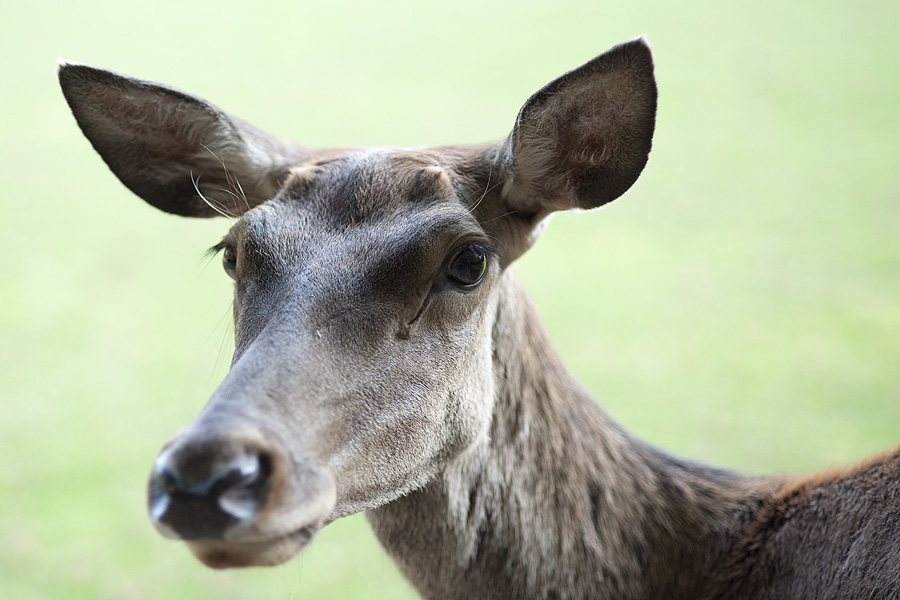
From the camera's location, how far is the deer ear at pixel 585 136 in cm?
291

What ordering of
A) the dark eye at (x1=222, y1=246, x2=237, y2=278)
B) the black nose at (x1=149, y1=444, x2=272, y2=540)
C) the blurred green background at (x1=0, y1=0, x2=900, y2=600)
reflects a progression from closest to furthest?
the black nose at (x1=149, y1=444, x2=272, y2=540)
the dark eye at (x1=222, y1=246, x2=237, y2=278)
the blurred green background at (x1=0, y1=0, x2=900, y2=600)

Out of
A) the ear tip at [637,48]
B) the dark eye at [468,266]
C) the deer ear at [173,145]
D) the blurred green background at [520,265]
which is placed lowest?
the dark eye at [468,266]

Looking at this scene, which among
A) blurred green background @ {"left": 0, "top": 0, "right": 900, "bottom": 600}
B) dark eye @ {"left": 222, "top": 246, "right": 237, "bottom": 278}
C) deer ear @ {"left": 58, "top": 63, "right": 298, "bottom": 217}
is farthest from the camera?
blurred green background @ {"left": 0, "top": 0, "right": 900, "bottom": 600}

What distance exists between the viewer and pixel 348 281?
9.04 ft

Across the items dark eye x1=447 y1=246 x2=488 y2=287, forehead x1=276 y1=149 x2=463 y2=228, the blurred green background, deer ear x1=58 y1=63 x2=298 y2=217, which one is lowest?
dark eye x1=447 y1=246 x2=488 y2=287

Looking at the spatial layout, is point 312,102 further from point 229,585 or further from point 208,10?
point 229,585

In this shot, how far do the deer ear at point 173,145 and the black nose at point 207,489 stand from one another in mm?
1488

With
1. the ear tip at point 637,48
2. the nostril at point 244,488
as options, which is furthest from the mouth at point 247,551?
the ear tip at point 637,48

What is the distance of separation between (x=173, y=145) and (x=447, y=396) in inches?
67.5

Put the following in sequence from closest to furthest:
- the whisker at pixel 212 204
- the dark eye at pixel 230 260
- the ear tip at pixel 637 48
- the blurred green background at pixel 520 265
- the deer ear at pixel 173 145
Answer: the ear tip at pixel 637 48
the dark eye at pixel 230 260
the deer ear at pixel 173 145
the whisker at pixel 212 204
the blurred green background at pixel 520 265

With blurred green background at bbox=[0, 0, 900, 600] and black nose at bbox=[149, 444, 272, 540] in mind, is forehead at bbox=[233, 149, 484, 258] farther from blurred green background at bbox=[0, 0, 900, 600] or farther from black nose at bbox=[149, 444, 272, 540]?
blurred green background at bbox=[0, 0, 900, 600]

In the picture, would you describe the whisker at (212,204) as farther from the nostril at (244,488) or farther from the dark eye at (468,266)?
the nostril at (244,488)

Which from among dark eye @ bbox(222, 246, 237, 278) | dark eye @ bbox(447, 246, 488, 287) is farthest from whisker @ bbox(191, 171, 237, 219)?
dark eye @ bbox(447, 246, 488, 287)

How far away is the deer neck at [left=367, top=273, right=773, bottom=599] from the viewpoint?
127 inches
